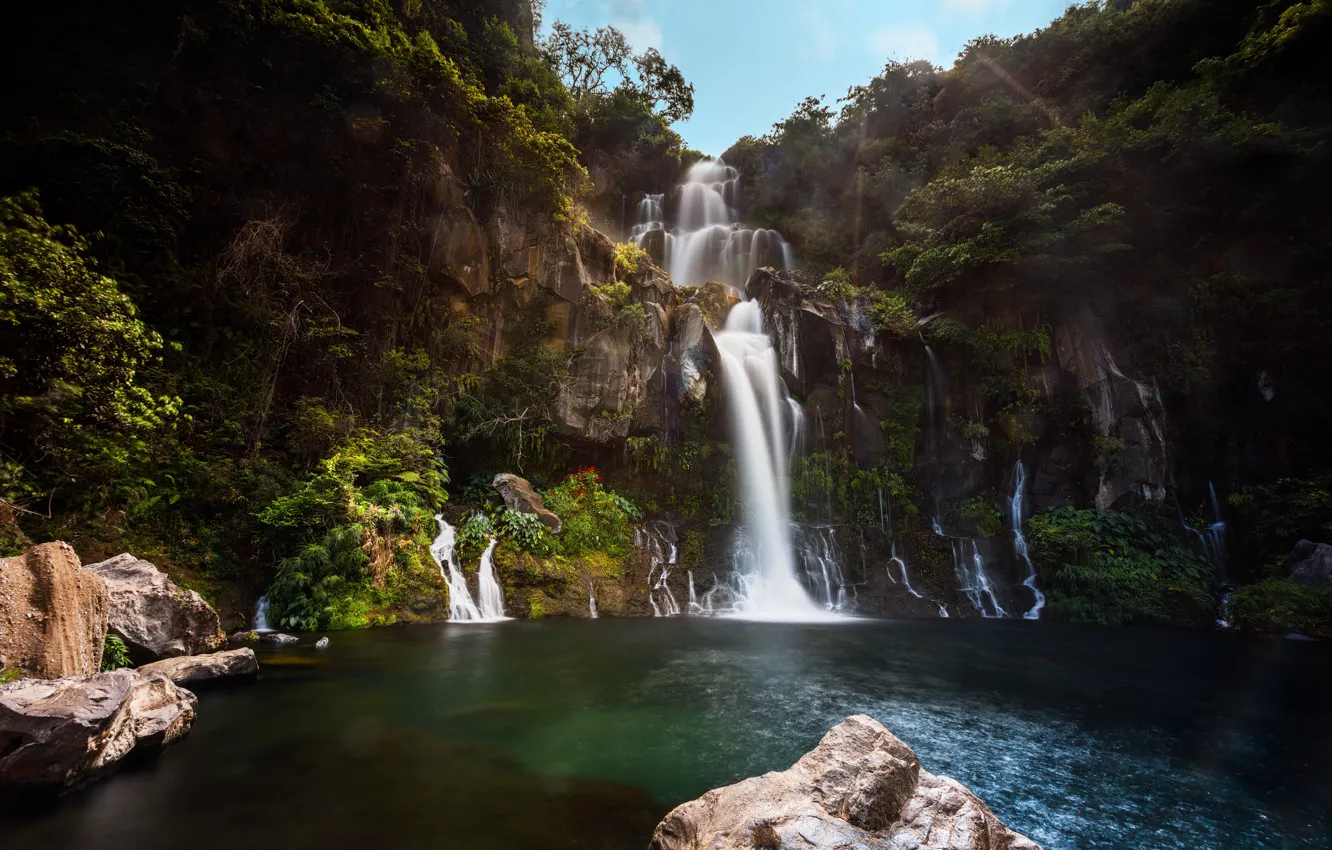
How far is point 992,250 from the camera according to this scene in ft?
55.3

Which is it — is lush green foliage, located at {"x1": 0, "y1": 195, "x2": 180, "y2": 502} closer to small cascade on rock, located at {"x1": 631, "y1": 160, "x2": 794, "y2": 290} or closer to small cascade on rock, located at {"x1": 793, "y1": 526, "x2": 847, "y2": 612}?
small cascade on rock, located at {"x1": 793, "y1": 526, "x2": 847, "y2": 612}

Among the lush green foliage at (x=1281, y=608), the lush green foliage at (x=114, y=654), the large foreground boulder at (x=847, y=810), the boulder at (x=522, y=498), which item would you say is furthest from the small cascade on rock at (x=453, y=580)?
the lush green foliage at (x=1281, y=608)

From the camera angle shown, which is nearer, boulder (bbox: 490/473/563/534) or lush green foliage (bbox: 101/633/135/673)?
lush green foliage (bbox: 101/633/135/673)

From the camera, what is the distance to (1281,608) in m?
12.6

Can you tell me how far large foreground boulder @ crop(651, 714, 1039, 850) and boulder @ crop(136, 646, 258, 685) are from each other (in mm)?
6370

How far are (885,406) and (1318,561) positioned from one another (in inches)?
424

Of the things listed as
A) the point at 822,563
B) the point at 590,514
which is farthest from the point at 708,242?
the point at 822,563

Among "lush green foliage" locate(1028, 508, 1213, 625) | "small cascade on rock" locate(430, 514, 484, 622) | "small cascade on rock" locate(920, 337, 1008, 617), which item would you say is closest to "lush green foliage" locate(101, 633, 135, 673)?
"small cascade on rock" locate(430, 514, 484, 622)

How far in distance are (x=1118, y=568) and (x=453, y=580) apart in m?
16.9

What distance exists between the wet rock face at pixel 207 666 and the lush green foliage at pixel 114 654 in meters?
0.26

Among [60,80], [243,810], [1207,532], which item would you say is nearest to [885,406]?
[1207,532]

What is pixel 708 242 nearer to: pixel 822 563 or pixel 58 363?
pixel 822 563

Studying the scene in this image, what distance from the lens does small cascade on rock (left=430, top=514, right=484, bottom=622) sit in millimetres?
11469

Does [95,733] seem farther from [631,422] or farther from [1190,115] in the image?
[1190,115]
